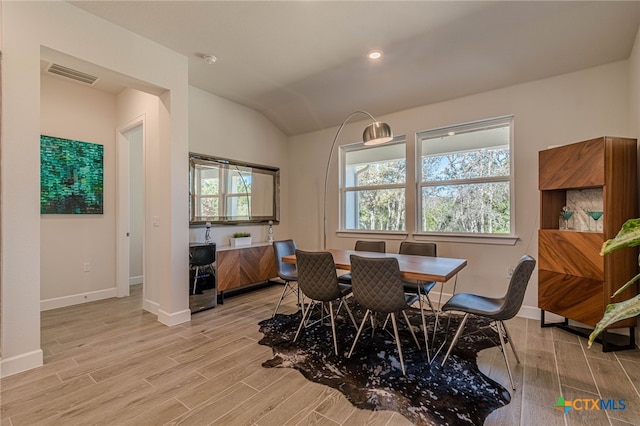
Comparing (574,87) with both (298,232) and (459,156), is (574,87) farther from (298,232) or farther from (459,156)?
(298,232)

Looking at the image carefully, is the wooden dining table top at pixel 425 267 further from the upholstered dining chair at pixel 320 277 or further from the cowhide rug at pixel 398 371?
the cowhide rug at pixel 398 371

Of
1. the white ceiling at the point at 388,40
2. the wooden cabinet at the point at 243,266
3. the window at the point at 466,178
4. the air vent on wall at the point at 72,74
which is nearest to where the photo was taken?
the white ceiling at the point at 388,40

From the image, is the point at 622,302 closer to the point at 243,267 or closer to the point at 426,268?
the point at 426,268

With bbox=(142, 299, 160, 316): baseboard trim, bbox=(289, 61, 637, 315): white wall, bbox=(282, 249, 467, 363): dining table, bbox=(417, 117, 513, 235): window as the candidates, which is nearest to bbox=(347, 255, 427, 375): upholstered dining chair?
bbox=(282, 249, 467, 363): dining table

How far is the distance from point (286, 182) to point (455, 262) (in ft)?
11.6

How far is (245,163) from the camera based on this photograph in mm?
4773

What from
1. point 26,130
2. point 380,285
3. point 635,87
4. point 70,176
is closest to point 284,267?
point 380,285

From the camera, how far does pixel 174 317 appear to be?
3.17m

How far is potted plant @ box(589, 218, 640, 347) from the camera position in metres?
0.97

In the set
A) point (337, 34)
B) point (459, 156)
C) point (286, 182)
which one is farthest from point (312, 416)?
point (286, 182)

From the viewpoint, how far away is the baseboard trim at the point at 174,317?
3.16 metres

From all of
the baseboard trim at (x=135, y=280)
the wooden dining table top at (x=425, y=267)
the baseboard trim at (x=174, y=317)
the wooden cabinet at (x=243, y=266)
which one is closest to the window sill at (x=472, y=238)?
the wooden dining table top at (x=425, y=267)

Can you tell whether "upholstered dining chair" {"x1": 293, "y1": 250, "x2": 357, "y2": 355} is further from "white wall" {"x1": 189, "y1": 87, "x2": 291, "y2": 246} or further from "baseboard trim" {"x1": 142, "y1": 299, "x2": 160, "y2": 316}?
"white wall" {"x1": 189, "y1": 87, "x2": 291, "y2": 246}

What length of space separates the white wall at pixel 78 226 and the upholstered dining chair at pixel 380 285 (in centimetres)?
373
